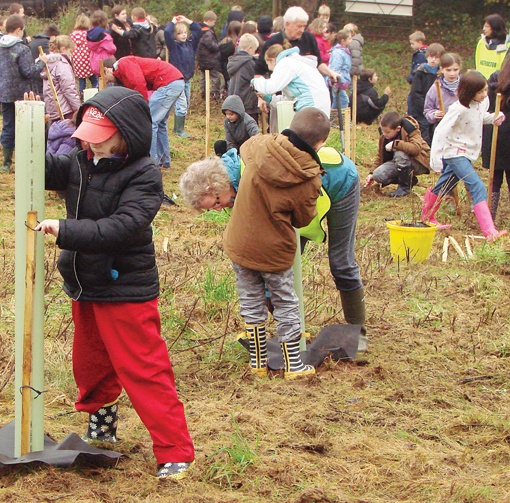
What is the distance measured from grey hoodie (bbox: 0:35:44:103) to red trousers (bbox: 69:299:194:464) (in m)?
7.73

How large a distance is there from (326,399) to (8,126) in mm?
7654

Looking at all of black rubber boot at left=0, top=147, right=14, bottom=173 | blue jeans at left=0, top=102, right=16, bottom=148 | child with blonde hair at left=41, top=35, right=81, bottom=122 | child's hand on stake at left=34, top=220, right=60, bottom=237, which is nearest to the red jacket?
child with blonde hair at left=41, top=35, right=81, bottom=122

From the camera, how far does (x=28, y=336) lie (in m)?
3.30

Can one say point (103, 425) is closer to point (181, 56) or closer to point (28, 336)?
point (28, 336)

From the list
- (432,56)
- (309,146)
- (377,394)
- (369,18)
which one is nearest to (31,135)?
(309,146)

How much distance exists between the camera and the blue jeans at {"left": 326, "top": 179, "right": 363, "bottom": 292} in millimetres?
4898

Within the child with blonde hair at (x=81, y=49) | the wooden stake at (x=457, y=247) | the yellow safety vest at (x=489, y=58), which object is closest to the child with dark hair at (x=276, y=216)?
the wooden stake at (x=457, y=247)

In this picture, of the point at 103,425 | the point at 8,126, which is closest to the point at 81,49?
the point at 8,126

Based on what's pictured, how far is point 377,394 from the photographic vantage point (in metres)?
4.65

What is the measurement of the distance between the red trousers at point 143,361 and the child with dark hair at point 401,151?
24.0ft

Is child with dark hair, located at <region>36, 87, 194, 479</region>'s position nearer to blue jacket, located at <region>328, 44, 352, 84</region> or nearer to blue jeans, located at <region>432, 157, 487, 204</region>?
blue jeans, located at <region>432, 157, 487, 204</region>

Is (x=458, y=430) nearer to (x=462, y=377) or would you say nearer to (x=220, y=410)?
(x=462, y=377)

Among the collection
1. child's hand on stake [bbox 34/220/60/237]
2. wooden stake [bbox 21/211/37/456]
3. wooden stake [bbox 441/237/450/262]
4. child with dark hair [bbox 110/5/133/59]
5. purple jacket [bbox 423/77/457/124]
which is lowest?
wooden stake [bbox 441/237/450/262]

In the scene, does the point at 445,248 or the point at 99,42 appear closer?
the point at 445,248
